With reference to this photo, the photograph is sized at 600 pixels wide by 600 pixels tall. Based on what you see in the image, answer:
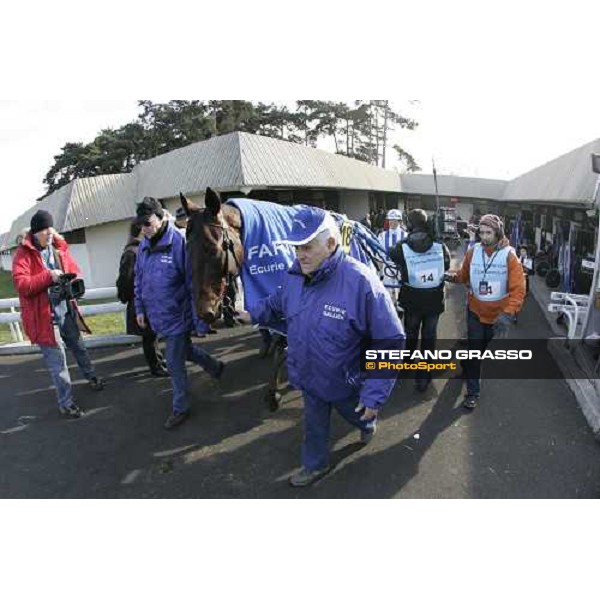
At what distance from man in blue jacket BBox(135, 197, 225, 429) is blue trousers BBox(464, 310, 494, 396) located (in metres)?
2.43

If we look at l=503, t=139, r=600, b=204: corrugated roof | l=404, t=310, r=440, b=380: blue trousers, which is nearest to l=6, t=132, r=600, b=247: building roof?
l=503, t=139, r=600, b=204: corrugated roof

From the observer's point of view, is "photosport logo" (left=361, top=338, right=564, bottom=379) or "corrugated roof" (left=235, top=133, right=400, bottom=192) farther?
"corrugated roof" (left=235, top=133, right=400, bottom=192)

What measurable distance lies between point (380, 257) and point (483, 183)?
23.8 m

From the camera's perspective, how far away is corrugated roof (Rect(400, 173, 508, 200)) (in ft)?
78.9

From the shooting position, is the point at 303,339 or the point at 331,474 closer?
the point at 303,339

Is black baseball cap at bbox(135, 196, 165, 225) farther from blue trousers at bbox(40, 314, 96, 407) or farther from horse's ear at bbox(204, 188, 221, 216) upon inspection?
blue trousers at bbox(40, 314, 96, 407)

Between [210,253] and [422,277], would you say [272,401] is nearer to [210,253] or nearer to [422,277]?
[210,253]

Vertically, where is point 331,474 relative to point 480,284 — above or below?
below

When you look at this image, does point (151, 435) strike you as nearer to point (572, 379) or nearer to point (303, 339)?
point (303, 339)

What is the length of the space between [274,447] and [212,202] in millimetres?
1991

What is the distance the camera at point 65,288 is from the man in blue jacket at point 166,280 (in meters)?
0.86

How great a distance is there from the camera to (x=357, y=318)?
2176mm

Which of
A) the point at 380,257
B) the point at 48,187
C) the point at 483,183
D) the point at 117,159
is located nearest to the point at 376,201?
the point at 483,183

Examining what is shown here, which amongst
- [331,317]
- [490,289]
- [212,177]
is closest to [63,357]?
[331,317]
